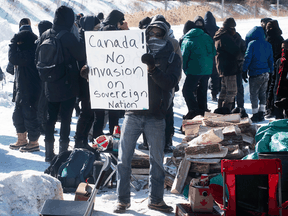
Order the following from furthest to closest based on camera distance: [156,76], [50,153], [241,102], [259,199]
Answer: [241,102]
[50,153]
[156,76]
[259,199]

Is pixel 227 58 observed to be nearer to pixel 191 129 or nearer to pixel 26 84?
pixel 191 129

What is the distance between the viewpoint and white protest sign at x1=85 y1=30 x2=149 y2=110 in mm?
3617

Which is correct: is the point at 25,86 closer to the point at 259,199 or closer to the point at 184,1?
the point at 259,199

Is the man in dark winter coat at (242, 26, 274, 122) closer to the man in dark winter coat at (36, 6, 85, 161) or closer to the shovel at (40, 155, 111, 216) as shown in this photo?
the man in dark winter coat at (36, 6, 85, 161)

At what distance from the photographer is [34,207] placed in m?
3.70

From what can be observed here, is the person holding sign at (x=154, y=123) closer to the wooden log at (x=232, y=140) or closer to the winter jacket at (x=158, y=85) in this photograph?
the winter jacket at (x=158, y=85)

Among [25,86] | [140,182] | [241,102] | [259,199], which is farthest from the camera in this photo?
[241,102]

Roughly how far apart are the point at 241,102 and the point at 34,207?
6.04 m

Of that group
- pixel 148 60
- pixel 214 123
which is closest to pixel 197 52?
pixel 214 123

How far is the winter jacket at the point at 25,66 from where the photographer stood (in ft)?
19.9

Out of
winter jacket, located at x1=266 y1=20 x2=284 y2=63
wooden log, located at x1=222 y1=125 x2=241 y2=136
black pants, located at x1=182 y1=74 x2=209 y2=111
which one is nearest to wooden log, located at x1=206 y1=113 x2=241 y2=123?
wooden log, located at x1=222 y1=125 x2=241 y2=136

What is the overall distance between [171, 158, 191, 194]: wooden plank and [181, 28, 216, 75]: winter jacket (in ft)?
10.0

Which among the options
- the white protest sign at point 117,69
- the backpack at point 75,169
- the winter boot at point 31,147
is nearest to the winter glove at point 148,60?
the white protest sign at point 117,69

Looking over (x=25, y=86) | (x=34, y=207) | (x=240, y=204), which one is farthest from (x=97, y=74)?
(x=25, y=86)
